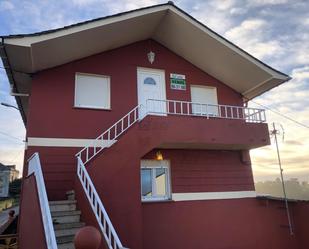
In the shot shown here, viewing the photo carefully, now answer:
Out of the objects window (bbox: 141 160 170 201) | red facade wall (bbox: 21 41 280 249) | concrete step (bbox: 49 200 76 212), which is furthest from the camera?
window (bbox: 141 160 170 201)

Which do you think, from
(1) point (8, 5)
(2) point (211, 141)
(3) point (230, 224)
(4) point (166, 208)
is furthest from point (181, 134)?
(1) point (8, 5)

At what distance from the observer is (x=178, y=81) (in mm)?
10016

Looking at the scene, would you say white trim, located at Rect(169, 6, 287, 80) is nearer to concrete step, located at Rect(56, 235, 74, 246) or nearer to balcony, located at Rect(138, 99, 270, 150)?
balcony, located at Rect(138, 99, 270, 150)

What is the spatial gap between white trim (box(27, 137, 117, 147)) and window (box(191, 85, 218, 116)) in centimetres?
357

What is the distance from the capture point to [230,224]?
890 centimetres

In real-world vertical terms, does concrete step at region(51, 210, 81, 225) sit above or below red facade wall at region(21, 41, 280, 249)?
below

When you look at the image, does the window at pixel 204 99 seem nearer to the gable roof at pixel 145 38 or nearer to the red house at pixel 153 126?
the red house at pixel 153 126

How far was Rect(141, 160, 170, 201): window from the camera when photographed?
8.58 meters

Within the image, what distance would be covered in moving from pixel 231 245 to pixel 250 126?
3.78 m

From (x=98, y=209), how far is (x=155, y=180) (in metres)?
3.36

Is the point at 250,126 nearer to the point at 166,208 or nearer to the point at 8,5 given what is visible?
the point at 166,208

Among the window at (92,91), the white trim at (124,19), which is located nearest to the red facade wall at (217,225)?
the window at (92,91)

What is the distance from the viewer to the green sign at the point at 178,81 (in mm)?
9906

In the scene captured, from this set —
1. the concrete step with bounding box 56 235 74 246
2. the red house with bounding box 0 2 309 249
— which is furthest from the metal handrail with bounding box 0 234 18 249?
the concrete step with bounding box 56 235 74 246
